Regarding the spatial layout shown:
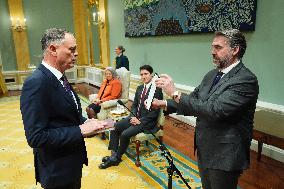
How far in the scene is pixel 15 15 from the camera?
8836 millimetres

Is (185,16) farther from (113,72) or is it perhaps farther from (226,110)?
(226,110)

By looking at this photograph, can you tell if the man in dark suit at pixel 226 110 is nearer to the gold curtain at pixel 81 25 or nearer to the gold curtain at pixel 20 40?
the gold curtain at pixel 20 40

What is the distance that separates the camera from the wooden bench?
3.34m

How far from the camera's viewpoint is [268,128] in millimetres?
3648

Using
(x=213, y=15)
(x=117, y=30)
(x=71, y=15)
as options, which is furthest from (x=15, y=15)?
(x=213, y=15)

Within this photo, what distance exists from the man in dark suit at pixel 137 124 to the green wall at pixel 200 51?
1.57 meters

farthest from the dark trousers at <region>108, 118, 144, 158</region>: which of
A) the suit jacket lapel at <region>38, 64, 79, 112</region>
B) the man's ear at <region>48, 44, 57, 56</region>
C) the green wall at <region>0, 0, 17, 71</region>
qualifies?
the green wall at <region>0, 0, 17, 71</region>

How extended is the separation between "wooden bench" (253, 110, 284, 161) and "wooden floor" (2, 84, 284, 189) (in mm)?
192

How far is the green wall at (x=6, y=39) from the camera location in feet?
28.6

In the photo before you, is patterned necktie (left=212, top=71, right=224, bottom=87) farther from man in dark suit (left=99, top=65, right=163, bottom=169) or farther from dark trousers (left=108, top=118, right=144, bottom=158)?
dark trousers (left=108, top=118, right=144, bottom=158)

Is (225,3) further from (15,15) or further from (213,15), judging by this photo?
(15,15)

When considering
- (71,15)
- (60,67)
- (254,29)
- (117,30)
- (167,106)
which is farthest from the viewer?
(71,15)

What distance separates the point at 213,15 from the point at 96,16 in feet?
19.6

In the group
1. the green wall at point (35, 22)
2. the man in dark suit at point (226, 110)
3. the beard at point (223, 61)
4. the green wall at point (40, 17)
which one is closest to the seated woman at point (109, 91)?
the man in dark suit at point (226, 110)
